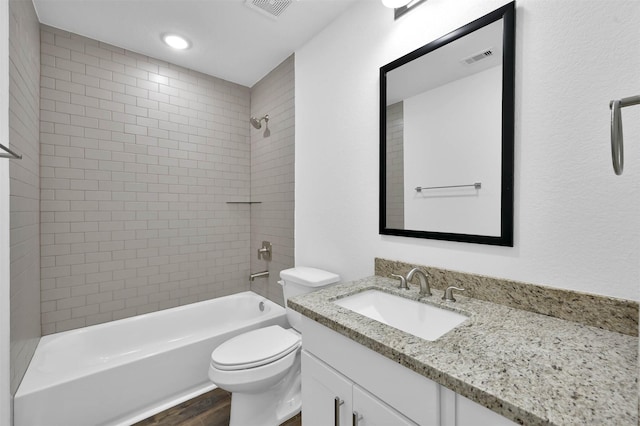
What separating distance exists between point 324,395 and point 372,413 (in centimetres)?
24

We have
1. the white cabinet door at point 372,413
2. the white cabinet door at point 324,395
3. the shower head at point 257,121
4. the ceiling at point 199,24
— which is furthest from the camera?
the shower head at point 257,121

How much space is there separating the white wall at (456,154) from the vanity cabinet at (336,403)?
781 mm

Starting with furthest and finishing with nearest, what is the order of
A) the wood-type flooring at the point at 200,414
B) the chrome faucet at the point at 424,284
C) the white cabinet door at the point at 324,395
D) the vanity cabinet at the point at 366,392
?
the wood-type flooring at the point at 200,414
the chrome faucet at the point at 424,284
the white cabinet door at the point at 324,395
the vanity cabinet at the point at 366,392

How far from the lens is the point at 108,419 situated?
158 cm

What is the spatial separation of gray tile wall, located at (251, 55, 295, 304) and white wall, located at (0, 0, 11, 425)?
1.57 metres

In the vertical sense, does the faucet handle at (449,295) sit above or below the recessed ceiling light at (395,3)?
below

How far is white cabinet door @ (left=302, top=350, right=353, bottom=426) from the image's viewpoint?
3.11 feet

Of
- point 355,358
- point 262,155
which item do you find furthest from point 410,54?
point 262,155

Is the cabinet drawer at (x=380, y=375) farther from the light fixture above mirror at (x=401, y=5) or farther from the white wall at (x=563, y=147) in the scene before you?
the light fixture above mirror at (x=401, y=5)

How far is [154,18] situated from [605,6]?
2.35 m

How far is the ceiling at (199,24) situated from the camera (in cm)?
174

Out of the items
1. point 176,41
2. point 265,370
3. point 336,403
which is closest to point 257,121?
point 176,41

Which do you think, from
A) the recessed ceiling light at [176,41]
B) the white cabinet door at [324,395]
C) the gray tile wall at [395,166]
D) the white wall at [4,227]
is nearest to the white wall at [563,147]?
the gray tile wall at [395,166]

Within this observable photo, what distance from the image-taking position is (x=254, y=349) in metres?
1.60
